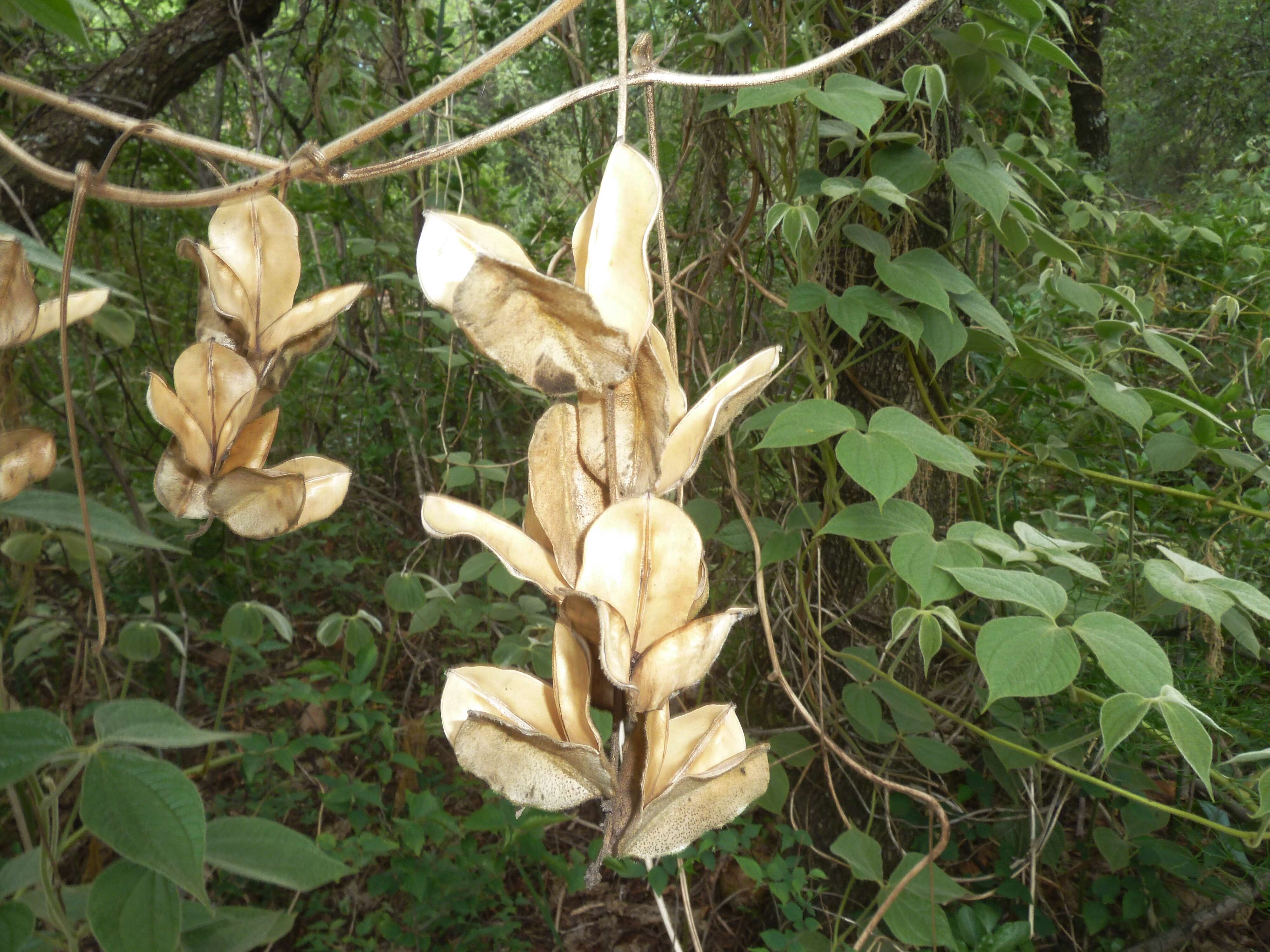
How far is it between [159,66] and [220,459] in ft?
4.94

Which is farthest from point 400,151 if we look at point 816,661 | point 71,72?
point 816,661

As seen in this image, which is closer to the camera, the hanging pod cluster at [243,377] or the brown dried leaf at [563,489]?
the brown dried leaf at [563,489]

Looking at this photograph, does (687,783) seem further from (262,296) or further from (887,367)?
(887,367)

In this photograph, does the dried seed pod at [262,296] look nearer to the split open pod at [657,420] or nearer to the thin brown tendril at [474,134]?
the thin brown tendril at [474,134]

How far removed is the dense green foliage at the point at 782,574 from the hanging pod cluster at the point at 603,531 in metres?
0.15

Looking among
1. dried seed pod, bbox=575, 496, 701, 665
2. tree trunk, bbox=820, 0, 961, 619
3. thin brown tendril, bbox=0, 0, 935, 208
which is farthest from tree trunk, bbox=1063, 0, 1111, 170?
dried seed pod, bbox=575, 496, 701, 665

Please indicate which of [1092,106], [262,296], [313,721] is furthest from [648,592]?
[1092,106]

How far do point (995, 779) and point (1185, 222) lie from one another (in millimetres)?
1642

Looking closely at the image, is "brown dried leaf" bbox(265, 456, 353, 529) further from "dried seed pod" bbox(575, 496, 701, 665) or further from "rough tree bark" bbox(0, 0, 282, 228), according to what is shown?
"rough tree bark" bbox(0, 0, 282, 228)

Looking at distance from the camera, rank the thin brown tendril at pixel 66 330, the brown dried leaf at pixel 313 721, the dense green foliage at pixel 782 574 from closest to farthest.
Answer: the thin brown tendril at pixel 66 330 < the dense green foliage at pixel 782 574 < the brown dried leaf at pixel 313 721

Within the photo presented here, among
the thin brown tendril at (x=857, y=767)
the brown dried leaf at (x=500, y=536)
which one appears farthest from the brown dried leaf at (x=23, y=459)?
the thin brown tendril at (x=857, y=767)

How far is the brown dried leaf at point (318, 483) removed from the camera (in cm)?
44

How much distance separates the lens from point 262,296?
17.6 inches

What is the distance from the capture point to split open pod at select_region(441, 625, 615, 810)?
27cm
